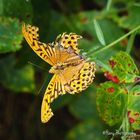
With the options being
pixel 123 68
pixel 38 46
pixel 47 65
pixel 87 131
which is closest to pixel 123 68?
pixel 123 68

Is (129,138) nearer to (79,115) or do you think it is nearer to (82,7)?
(79,115)

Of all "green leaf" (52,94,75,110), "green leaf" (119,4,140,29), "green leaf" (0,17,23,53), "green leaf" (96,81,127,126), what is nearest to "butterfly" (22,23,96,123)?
"green leaf" (96,81,127,126)

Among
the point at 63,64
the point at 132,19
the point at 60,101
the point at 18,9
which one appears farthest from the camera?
the point at 60,101

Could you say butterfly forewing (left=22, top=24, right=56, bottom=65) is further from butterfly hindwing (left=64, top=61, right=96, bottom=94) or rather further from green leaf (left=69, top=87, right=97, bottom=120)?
green leaf (left=69, top=87, right=97, bottom=120)

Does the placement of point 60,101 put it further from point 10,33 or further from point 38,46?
point 38,46

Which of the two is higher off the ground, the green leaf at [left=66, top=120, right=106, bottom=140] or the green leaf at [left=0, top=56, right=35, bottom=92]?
the green leaf at [left=0, top=56, right=35, bottom=92]

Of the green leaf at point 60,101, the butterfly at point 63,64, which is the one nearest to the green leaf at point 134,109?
the butterfly at point 63,64
